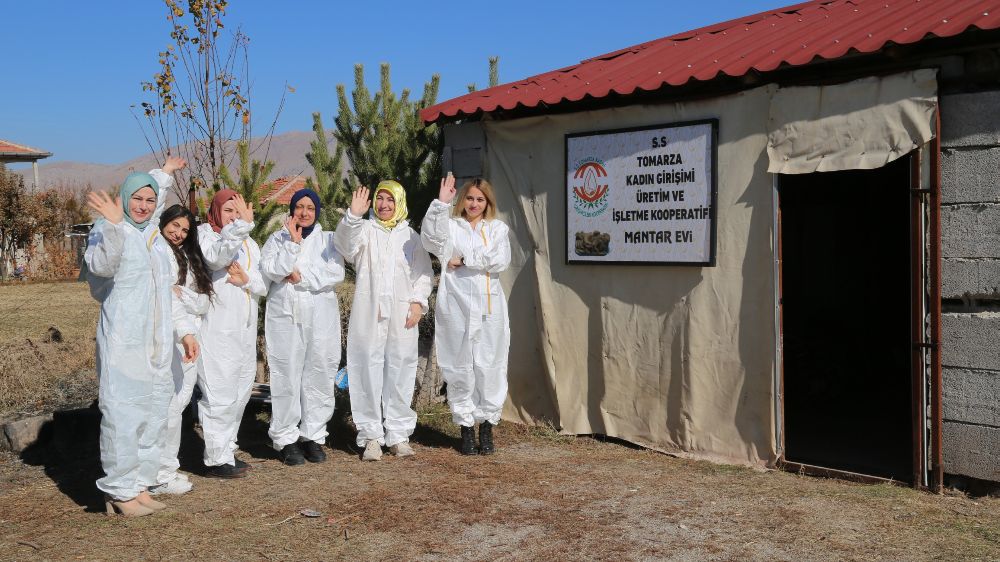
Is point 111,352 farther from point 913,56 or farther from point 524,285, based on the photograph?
point 913,56

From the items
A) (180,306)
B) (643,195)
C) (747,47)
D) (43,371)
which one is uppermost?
(747,47)

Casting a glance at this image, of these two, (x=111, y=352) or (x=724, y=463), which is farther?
(x=724, y=463)

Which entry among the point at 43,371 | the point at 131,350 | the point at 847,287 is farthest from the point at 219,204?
the point at 847,287

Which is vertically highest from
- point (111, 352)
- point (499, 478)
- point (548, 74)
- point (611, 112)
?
point (548, 74)

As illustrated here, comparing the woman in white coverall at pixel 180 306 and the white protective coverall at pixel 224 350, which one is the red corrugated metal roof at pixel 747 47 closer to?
the white protective coverall at pixel 224 350

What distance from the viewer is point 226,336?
547cm

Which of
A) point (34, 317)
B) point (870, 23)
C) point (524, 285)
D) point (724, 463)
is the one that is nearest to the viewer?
point (870, 23)

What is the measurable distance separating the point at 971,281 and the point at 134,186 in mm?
4570

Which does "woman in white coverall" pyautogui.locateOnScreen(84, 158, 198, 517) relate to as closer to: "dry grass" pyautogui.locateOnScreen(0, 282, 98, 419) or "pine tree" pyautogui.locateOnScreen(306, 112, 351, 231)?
"dry grass" pyautogui.locateOnScreen(0, 282, 98, 419)

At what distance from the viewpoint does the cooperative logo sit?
21.5 ft

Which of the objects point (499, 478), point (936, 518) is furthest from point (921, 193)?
point (499, 478)

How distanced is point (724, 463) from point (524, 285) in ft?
7.11

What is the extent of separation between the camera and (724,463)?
5941 mm

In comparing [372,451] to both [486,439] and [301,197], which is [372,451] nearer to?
[486,439]
